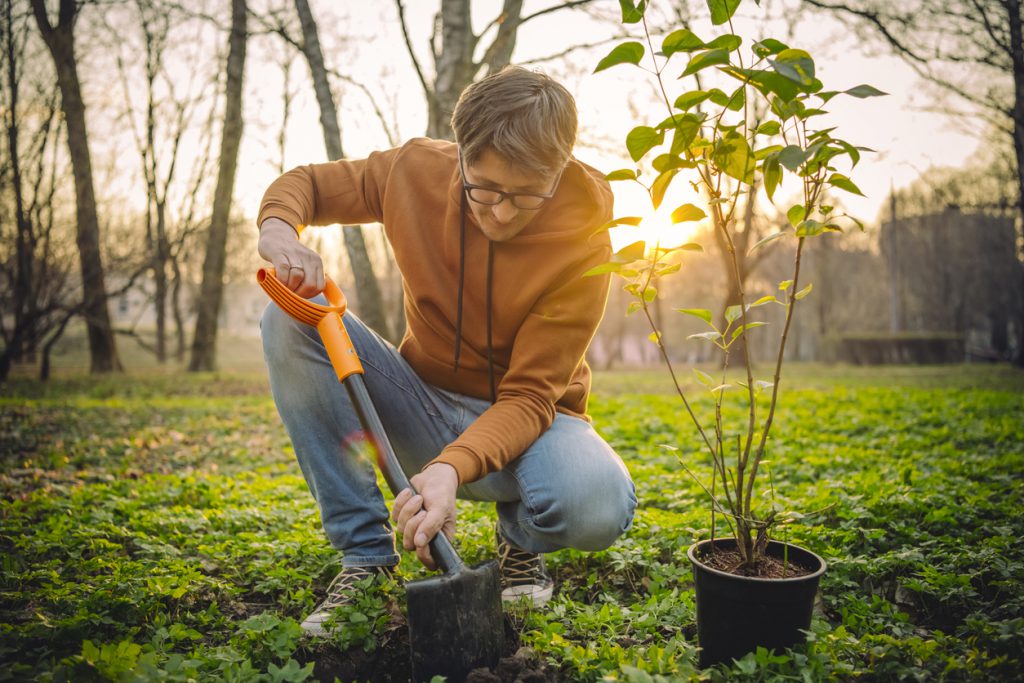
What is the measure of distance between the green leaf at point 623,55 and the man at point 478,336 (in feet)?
1.44

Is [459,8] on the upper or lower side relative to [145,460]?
upper

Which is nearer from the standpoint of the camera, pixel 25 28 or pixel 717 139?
pixel 717 139

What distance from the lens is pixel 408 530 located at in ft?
4.87

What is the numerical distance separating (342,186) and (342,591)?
1.39 meters

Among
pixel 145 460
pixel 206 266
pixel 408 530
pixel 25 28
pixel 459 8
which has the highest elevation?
pixel 25 28

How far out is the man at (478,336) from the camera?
5.82ft

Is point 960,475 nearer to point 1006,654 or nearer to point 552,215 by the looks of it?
point 1006,654

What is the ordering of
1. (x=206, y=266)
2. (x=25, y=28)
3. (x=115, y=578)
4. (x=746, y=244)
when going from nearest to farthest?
1. (x=115, y=578)
2. (x=25, y=28)
3. (x=206, y=266)
4. (x=746, y=244)

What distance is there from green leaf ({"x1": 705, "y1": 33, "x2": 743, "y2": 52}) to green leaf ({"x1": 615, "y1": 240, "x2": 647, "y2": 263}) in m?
0.44

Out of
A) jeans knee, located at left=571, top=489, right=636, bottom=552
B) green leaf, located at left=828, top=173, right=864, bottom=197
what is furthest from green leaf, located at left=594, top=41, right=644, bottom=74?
jeans knee, located at left=571, top=489, right=636, bottom=552

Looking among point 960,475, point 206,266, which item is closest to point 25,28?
point 206,266

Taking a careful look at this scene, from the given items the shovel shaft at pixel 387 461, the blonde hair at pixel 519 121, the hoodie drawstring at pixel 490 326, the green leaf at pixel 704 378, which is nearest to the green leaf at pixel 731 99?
the blonde hair at pixel 519 121

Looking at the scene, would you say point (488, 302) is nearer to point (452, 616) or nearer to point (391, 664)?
point (452, 616)

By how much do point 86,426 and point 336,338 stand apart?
16.3ft
